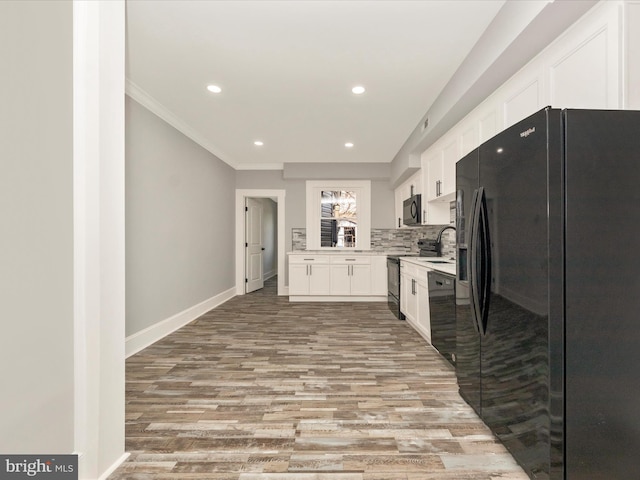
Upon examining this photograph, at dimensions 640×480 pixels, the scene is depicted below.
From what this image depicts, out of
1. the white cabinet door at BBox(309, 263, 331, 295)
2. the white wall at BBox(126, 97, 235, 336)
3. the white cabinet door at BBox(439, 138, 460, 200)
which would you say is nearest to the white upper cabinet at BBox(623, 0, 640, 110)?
the white cabinet door at BBox(439, 138, 460, 200)

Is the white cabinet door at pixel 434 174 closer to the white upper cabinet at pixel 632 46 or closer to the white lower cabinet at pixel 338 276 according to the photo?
the white lower cabinet at pixel 338 276

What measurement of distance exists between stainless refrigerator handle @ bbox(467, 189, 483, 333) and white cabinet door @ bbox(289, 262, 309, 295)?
12.9ft

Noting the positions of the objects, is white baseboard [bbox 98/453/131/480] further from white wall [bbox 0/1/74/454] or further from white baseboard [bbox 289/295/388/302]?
white baseboard [bbox 289/295/388/302]

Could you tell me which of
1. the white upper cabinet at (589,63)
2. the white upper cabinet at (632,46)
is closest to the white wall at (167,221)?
the white upper cabinet at (589,63)

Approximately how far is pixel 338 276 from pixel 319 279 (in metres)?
0.34

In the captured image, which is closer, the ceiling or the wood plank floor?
the wood plank floor

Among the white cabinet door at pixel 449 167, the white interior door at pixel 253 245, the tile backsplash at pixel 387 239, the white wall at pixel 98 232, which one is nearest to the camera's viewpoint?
the white wall at pixel 98 232

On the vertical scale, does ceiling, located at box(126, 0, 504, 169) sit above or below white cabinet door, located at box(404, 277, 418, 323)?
above

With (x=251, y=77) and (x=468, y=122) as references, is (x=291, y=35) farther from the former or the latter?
(x=468, y=122)

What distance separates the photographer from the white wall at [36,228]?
1.11 m

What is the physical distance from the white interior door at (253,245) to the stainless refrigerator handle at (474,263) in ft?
16.6

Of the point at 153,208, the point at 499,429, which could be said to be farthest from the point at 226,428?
the point at 153,208

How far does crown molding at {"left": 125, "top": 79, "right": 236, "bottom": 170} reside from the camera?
9.74 ft

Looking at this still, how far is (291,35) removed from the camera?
2178mm
